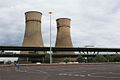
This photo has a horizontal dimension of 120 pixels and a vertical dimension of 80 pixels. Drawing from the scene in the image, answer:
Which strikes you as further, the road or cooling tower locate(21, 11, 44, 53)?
cooling tower locate(21, 11, 44, 53)

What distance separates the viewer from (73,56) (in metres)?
68.7

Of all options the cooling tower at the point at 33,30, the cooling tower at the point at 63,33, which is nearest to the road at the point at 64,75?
the cooling tower at the point at 33,30

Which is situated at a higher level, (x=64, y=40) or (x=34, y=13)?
(x=34, y=13)

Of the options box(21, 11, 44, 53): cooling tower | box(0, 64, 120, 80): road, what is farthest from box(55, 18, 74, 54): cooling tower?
box(0, 64, 120, 80): road

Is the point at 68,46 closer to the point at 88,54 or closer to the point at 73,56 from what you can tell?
the point at 73,56

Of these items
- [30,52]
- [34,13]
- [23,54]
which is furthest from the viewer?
[30,52]

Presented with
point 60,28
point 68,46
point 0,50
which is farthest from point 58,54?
point 0,50

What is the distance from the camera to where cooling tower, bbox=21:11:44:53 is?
56.0 m

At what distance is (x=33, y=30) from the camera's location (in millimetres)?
55781

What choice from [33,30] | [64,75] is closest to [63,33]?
[33,30]

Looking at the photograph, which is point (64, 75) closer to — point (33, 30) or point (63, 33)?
point (33, 30)

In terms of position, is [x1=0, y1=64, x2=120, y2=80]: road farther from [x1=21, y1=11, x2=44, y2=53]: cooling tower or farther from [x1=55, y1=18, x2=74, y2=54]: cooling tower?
[x1=55, y1=18, x2=74, y2=54]: cooling tower

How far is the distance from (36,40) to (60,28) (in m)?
12.9

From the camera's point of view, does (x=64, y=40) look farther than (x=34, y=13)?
Yes
